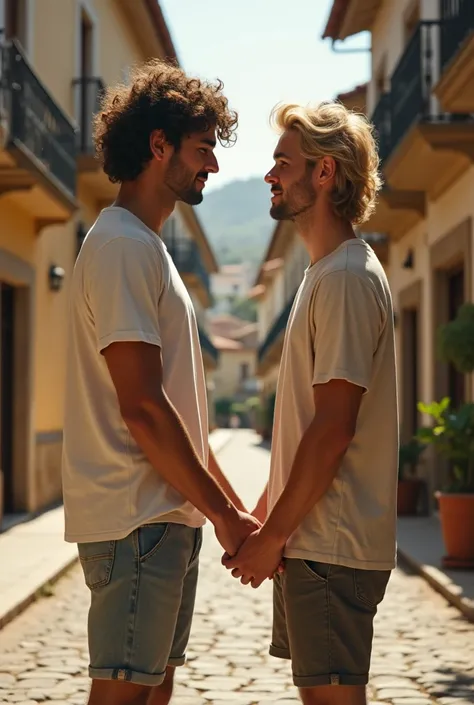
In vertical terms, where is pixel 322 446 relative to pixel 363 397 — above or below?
below

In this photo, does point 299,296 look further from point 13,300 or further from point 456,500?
point 13,300

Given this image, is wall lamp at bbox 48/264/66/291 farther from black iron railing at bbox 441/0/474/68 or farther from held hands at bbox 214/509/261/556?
held hands at bbox 214/509/261/556

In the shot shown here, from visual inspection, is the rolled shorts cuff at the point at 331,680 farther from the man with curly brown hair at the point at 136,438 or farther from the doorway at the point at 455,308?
the doorway at the point at 455,308

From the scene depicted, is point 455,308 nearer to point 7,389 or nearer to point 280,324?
point 7,389

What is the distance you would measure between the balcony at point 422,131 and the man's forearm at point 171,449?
9.20 m

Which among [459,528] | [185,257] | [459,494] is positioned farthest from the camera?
[185,257]

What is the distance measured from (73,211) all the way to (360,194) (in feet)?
36.6

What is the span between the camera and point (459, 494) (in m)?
9.12

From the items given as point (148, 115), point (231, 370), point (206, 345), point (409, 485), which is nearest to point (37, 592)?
point (148, 115)

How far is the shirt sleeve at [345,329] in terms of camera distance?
2.87 metres

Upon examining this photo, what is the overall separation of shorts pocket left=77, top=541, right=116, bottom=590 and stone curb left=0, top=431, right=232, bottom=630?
169 inches

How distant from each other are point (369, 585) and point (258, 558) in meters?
0.30

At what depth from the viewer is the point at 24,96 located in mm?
11797

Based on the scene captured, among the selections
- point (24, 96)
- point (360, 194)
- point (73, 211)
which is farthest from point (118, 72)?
point (360, 194)
